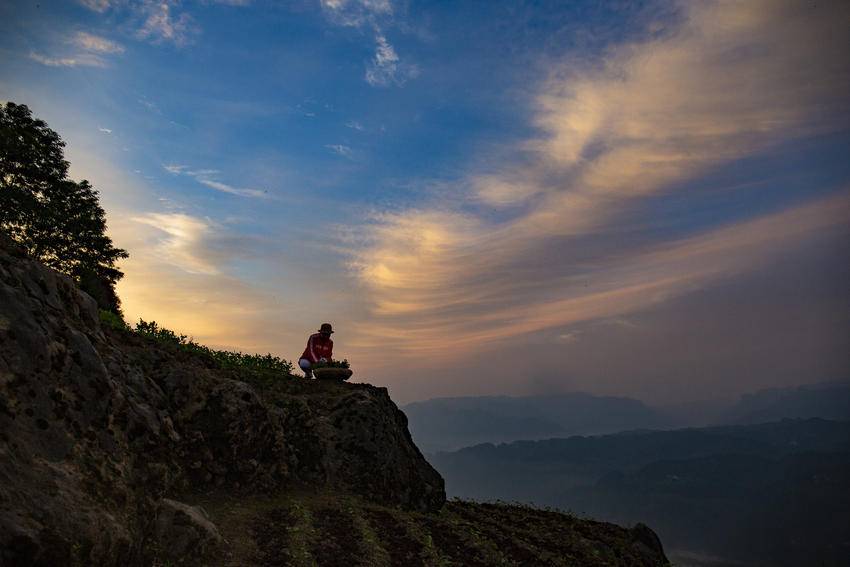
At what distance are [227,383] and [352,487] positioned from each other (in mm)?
6849

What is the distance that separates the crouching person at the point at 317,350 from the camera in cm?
2716

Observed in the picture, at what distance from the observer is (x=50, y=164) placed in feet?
135

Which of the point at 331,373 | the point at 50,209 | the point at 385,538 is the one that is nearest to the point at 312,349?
the point at 331,373

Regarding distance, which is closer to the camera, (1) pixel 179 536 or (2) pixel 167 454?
(1) pixel 179 536

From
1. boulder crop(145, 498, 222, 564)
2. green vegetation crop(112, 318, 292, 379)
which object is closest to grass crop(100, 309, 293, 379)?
green vegetation crop(112, 318, 292, 379)

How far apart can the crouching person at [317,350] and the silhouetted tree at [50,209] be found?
20496mm

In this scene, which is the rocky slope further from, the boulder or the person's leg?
the person's leg

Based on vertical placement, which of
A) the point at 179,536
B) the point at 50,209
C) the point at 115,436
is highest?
the point at 50,209

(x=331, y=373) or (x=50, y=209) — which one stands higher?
(x=50, y=209)

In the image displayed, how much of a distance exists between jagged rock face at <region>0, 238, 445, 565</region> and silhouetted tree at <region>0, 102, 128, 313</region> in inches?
1009

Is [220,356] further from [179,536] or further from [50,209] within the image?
[50,209]

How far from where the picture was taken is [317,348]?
90.5 ft

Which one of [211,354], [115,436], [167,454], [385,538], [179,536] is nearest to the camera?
[115,436]

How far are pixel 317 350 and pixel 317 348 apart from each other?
11 cm
